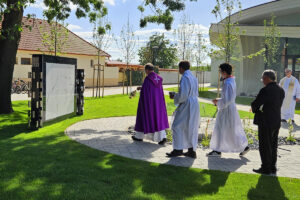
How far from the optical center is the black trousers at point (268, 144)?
5.73 metres

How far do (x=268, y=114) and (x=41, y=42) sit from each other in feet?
94.6

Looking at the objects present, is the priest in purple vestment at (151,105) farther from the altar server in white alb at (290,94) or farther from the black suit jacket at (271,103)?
Answer: the altar server in white alb at (290,94)

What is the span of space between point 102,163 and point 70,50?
28.3 meters

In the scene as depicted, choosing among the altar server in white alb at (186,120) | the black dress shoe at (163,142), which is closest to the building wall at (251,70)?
the black dress shoe at (163,142)

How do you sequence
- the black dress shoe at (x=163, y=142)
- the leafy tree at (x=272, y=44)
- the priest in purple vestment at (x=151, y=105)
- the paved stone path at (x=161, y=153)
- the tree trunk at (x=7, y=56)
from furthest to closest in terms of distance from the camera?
the leafy tree at (x=272, y=44)
the tree trunk at (x=7, y=56)
the black dress shoe at (x=163, y=142)
the priest in purple vestment at (x=151, y=105)
the paved stone path at (x=161, y=153)

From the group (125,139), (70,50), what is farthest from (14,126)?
(70,50)

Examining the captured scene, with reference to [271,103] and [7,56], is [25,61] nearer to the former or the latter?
[7,56]

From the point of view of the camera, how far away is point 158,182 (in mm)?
5160

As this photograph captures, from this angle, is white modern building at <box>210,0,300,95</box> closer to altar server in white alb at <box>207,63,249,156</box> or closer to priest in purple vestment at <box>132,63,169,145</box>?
priest in purple vestment at <box>132,63,169,145</box>

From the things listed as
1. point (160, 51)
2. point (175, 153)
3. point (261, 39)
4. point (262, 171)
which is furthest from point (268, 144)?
point (160, 51)

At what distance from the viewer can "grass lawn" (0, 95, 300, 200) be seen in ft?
15.1

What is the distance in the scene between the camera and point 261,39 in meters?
25.8

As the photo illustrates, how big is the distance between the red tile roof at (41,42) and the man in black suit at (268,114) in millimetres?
24562

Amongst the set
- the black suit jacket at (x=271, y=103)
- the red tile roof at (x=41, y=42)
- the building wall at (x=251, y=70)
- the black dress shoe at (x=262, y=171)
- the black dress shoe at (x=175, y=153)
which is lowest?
the black dress shoe at (x=262, y=171)
